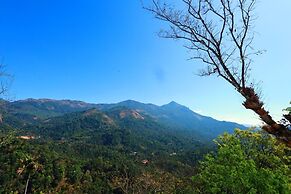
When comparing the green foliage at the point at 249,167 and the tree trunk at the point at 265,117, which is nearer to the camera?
the tree trunk at the point at 265,117

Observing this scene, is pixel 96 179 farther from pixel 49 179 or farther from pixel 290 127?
pixel 290 127

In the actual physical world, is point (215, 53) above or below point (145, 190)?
above

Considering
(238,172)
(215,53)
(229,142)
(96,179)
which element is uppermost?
(215,53)

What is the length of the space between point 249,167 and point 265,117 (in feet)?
43.3

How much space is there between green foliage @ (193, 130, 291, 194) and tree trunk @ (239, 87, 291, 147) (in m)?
11.9

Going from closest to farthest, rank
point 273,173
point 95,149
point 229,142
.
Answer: point 273,173, point 229,142, point 95,149

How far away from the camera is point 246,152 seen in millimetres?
21188

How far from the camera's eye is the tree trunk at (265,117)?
15.2 ft

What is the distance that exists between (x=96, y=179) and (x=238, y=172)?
243ft

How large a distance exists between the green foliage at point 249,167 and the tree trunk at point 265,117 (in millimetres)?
11910

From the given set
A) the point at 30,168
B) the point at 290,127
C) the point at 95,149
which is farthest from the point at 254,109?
the point at 95,149

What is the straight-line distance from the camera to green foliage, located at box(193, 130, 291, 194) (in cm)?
1623

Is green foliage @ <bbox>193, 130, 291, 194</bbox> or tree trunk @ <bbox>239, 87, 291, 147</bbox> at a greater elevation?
tree trunk @ <bbox>239, 87, 291, 147</bbox>

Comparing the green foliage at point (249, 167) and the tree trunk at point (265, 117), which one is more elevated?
the tree trunk at point (265, 117)
